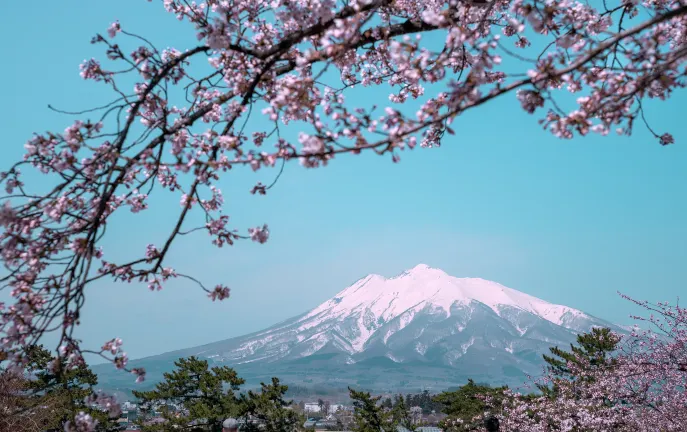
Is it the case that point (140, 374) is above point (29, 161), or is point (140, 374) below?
below

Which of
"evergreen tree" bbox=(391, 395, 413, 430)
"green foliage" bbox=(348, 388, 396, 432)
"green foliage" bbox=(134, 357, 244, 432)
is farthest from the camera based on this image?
"evergreen tree" bbox=(391, 395, 413, 430)

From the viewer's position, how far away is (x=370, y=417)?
482 inches

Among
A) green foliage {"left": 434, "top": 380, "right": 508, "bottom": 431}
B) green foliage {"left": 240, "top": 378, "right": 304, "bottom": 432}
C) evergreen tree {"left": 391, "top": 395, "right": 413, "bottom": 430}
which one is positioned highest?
green foliage {"left": 240, "top": 378, "right": 304, "bottom": 432}

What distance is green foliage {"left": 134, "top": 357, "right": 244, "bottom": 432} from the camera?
39.0 ft

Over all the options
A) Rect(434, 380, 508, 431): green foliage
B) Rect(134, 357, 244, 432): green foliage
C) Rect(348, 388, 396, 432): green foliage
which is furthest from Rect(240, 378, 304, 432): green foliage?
Rect(434, 380, 508, 431): green foliage

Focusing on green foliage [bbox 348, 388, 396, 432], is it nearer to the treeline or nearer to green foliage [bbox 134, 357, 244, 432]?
the treeline

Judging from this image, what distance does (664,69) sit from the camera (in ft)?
8.06

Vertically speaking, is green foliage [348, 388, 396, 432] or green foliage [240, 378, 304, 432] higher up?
green foliage [240, 378, 304, 432]

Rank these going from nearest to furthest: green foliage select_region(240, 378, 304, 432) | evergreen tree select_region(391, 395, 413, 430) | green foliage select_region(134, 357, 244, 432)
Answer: green foliage select_region(240, 378, 304, 432) → green foliage select_region(134, 357, 244, 432) → evergreen tree select_region(391, 395, 413, 430)

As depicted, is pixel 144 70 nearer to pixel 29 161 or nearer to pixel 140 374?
pixel 29 161

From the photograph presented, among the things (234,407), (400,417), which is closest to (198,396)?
(234,407)

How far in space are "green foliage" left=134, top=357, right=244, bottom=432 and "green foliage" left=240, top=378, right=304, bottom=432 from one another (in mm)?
333

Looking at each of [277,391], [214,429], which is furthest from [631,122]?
[214,429]

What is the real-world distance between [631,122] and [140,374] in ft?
10.8
